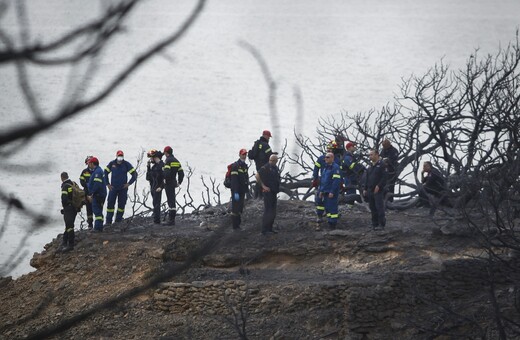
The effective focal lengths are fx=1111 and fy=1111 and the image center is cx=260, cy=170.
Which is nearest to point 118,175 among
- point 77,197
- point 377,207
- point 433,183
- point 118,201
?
point 118,201

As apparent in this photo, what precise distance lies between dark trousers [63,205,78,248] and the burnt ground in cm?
24

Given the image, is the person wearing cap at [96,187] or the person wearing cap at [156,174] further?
the person wearing cap at [156,174]

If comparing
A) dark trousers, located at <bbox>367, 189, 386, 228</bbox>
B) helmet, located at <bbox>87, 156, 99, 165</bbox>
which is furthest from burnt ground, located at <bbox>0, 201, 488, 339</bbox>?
helmet, located at <bbox>87, 156, 99, 165</bbox>

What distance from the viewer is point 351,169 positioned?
69.4ft

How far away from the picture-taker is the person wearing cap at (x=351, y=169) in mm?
21422

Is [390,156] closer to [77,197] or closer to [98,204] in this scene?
[98,204]

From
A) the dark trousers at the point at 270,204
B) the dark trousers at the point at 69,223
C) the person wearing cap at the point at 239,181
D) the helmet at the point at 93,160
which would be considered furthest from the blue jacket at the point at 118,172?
the dark trousers at the point at 270,204

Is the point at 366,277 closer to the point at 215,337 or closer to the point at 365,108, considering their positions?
→ the point at 215,337

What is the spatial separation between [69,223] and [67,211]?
34 centimetres

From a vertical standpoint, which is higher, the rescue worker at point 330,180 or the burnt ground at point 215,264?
the rescue worker at point 330,180

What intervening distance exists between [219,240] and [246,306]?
13.9m

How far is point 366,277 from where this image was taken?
18672mm

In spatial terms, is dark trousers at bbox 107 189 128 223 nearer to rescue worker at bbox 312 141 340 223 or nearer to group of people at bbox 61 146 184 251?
group of people at bbox 61 146 184 251

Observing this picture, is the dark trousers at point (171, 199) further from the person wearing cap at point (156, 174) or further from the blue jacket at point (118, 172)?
the blue jacket at point (118, 172)
